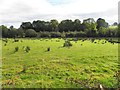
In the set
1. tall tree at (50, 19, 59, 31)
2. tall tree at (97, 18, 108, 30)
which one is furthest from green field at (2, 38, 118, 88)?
tall tree at (97, 18, 108, 30)

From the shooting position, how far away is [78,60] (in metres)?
35.3

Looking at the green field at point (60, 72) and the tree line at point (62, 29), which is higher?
the tree line at point (62, 29)

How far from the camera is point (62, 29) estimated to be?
486 feet

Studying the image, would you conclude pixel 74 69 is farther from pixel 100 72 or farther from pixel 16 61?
pixel 16 61

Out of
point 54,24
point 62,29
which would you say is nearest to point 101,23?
point 62,29

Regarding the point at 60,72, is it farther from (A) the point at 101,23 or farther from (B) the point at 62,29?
(A) the point at 101,23

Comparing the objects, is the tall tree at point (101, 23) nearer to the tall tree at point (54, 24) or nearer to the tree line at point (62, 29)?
the tree line at point (62, 29)

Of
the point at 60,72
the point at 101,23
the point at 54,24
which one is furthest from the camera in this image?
the point at 101,23

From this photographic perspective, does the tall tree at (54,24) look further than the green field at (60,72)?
Yes

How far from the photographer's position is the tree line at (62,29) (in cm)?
11381

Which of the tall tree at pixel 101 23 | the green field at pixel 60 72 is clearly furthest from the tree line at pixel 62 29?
the green field at pixel 60 72

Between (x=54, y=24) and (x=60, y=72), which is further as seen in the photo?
(x=54, y=24)

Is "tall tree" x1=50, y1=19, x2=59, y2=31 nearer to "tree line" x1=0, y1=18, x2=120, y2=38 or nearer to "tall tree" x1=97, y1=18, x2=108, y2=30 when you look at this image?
"tree line" x1=0, y1=18, x2=120, y2=38

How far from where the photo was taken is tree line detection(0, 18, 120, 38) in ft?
373
